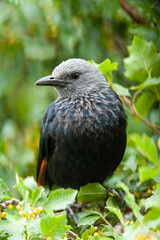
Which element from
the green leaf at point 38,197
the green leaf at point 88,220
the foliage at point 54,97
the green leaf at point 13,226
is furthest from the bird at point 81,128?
the green leaf at point 13,226

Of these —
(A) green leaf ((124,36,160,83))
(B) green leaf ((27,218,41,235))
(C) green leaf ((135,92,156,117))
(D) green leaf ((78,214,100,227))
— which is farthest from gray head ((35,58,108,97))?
(B) green leaf ((27,218,41,235))

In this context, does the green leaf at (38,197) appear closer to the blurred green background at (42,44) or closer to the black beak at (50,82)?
the black beak at (50,82)

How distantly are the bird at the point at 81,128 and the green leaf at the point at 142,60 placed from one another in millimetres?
402

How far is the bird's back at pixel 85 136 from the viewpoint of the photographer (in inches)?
118

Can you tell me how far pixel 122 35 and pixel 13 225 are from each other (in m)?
3.37

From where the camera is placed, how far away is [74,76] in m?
3.35

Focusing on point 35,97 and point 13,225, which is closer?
point 13,225

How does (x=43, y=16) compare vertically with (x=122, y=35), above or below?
above

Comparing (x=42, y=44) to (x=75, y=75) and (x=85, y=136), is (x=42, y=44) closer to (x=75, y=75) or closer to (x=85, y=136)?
(x=75, y=75)

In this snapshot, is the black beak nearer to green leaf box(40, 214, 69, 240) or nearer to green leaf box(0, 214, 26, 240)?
green leaf box(0, 214, 26, 240)

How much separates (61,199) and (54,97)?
10.3 ft

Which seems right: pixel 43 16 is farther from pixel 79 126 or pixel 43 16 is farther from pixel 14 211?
pixel 14 211

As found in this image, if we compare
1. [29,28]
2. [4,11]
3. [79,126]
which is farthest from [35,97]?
[79,126]

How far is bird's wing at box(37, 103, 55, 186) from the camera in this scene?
11.0 ft
